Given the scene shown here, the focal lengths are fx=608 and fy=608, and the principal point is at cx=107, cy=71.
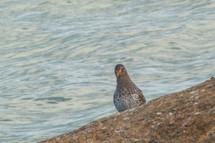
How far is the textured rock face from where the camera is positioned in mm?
8586

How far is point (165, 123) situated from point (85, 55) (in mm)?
27713

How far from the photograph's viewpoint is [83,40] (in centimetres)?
3997

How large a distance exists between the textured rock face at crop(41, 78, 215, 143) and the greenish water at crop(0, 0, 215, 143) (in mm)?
12658

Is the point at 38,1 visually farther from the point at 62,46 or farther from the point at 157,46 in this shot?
the point at 157,46

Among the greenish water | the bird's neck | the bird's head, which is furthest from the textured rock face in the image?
the greenish water

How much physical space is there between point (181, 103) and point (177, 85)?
60.4ft

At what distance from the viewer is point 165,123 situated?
912 cm

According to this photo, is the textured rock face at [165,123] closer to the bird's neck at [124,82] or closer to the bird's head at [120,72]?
the bird's neck at [124,82]

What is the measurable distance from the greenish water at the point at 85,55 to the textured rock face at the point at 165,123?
41.5ft

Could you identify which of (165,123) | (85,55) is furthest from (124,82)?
(85,55)

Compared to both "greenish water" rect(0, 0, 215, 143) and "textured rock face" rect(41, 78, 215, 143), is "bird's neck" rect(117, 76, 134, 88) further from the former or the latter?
"greenish water" rect(0, 0, 215, 143)

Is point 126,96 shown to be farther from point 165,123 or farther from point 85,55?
point 85,55

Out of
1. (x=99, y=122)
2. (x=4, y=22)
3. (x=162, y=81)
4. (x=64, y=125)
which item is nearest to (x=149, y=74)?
(x=162, y=81)

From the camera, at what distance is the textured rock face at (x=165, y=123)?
8.59 meters
